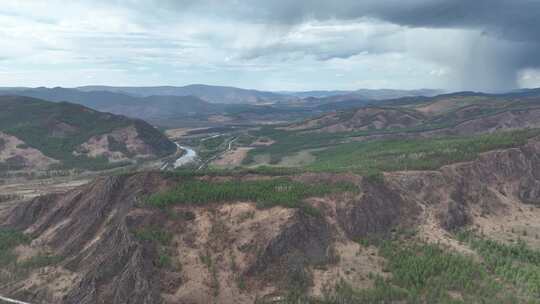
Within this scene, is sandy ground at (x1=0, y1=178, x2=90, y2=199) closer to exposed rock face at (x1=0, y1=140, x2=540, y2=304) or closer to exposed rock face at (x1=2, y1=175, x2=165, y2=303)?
exposed rock face at (x1=0, y1=140, x2=540, y2=304)

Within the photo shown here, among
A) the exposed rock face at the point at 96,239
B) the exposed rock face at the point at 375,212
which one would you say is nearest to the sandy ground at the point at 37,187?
the exposed rock face at the point at 96,239

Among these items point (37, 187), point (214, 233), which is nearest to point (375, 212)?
point (214, 233)

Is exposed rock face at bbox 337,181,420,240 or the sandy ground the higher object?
exposed rock face at bbox 337,181,420,240

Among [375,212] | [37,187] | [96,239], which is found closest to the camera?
[96,239]

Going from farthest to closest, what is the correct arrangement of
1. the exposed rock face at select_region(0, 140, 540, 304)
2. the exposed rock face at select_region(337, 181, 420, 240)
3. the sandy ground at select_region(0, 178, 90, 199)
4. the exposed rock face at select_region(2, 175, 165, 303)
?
the sandy ground at select_region(0, 178, 90, 199) → the exposed rock face at select_region(337, 181, 420, 240) → the exposed rock face at select_region(0, 140, 540, 304) → the exposed rock face at select_region(2, 175, 165, 303)

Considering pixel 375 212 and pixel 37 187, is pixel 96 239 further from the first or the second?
pixel 37 187

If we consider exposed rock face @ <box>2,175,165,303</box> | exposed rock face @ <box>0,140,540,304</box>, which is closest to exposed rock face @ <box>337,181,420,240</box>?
exposed rock face @ <box>0,140,540,304</box>

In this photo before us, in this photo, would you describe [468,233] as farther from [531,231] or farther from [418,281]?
[418,281]

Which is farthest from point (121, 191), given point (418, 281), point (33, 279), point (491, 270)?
point (491, 270)
